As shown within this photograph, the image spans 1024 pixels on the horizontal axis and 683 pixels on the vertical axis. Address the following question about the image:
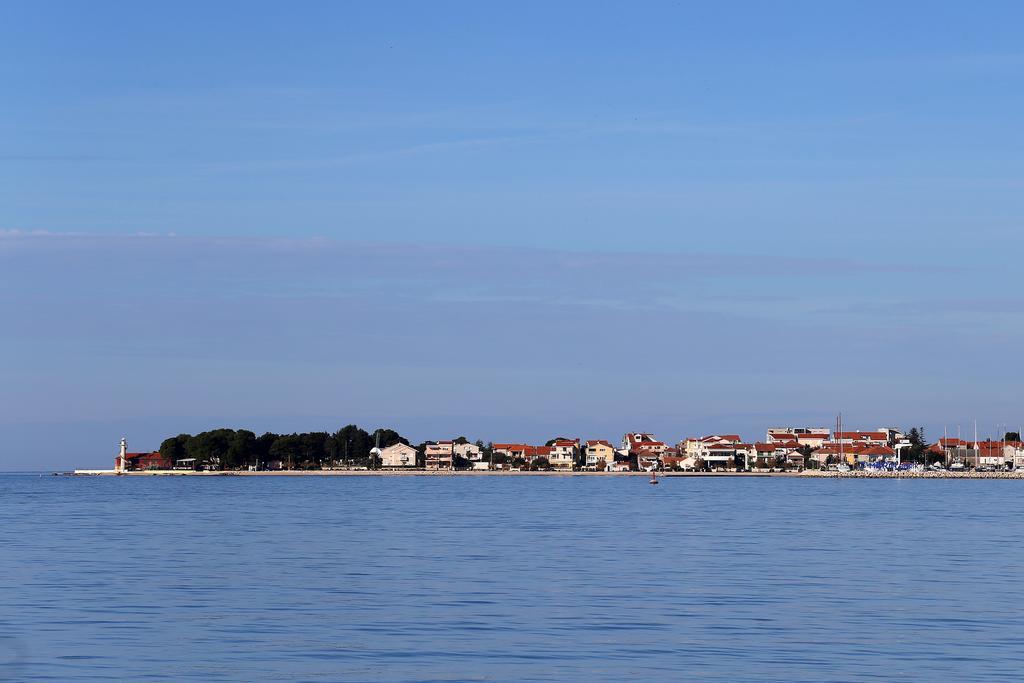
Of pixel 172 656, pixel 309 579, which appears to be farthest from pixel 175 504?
pixel 172 656

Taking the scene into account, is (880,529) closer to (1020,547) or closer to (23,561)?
(1020,547)

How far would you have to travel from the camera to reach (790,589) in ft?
120

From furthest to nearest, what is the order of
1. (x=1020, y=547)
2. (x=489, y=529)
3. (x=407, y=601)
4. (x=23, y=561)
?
(x=489, y=529) < (x=1020, y=547) < (x=23, y=561) < (x=407, y=601)

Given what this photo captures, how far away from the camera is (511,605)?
33281 mm

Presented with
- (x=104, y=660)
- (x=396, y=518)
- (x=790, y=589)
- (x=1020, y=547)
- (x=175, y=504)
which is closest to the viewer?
(x=104, y=660)

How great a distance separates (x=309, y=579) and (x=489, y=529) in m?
25.4

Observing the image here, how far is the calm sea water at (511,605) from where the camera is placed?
25.1m

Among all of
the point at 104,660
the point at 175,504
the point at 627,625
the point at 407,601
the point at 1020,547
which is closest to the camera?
the point at 104,660

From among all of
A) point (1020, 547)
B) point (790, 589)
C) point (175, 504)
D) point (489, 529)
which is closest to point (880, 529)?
point (1020, 547)

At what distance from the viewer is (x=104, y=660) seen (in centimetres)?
2572

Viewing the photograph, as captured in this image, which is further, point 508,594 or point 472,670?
point 508,594

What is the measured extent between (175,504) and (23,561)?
206ft

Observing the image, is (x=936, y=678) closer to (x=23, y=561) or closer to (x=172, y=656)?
(x=172, y=656)

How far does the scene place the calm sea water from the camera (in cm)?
2511
